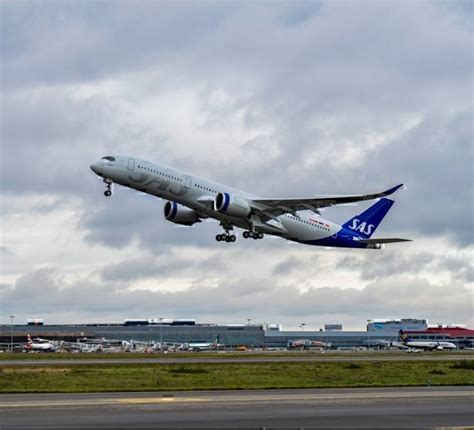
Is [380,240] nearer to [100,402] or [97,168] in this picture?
[97,168]

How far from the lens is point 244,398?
37781 mm

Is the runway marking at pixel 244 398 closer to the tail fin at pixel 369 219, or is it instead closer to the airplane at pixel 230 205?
the airplane at pixel 230 205

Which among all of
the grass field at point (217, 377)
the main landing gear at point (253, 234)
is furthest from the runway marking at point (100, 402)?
the main landing gear at point (253, 234)

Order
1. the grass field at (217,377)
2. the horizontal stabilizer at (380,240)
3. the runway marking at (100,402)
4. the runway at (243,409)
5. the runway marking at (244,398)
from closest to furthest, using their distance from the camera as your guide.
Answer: the runway at (243,409)
the runway marking at (100,402)
the runway marking at (244,398)
the grass field at (217,377)
the horizontal stabilizer at (380,240)

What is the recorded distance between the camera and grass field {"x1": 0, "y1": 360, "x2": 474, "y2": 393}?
156 ft

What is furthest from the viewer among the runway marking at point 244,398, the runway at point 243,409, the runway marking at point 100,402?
the runway marking at point 244,398

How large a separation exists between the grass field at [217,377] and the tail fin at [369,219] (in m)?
21.2

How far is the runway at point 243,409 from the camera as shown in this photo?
2838cm

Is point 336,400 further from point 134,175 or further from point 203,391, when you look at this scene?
point 134,175

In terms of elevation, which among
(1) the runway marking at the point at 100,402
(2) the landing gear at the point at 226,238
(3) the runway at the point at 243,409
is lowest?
(3) the runway at the point at 243,409

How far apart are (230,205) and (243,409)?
39.3 m

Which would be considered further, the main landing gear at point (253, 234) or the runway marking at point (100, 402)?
the main landing gear at point (253, 234)

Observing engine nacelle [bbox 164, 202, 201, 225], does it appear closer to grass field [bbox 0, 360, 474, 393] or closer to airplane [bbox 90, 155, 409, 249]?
airplane [bbox 90, 155, 409, 249]

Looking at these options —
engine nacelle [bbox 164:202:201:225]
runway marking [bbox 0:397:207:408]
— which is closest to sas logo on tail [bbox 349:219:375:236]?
engine nacelle [bbox 164:202:201:225]
